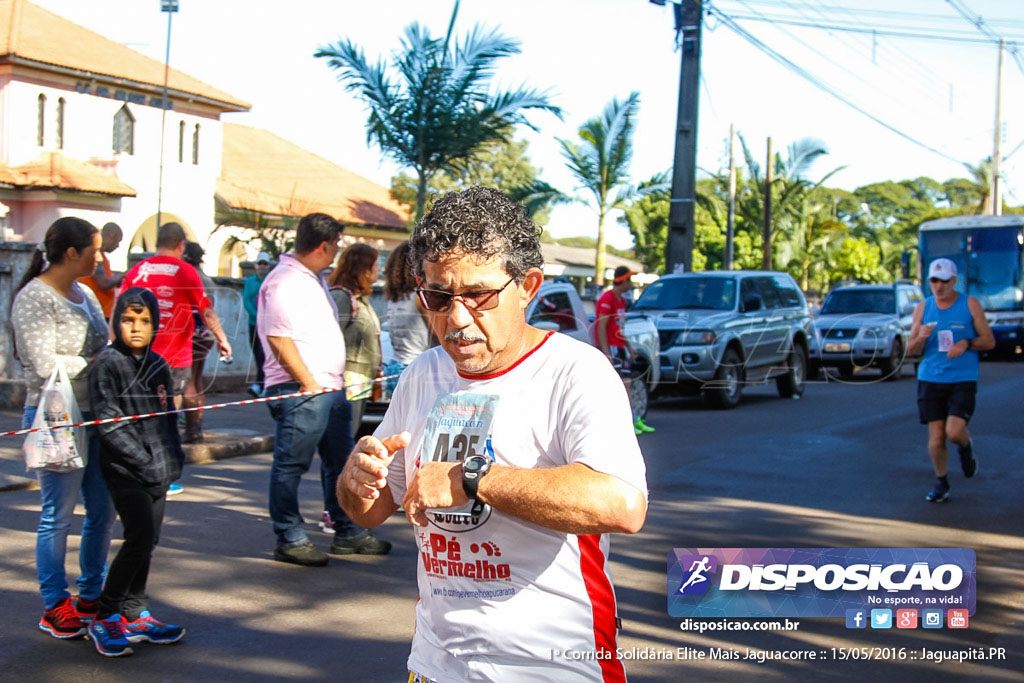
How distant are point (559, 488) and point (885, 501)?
6.70 metres

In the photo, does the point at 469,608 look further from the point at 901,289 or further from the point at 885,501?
the point at 901,289

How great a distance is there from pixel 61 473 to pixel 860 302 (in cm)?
1963

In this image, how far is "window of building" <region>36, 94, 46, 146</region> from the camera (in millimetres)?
27656

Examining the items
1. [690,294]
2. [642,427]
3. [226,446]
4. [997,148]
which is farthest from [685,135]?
[997,148]

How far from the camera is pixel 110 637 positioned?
469 cm

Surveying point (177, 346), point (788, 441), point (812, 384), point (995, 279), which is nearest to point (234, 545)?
point (177, 346)

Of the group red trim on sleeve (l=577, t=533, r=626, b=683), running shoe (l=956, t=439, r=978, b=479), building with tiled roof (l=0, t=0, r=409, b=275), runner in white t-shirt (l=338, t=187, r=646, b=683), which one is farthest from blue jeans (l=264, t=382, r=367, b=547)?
building with tiled roof (l=0, t=0, r=409, b=275)

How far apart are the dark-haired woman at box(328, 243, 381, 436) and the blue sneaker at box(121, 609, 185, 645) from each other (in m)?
2.18

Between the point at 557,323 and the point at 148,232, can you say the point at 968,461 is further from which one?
the point at 148,232

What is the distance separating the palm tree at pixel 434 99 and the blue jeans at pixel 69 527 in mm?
12959

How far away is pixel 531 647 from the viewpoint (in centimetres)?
217
